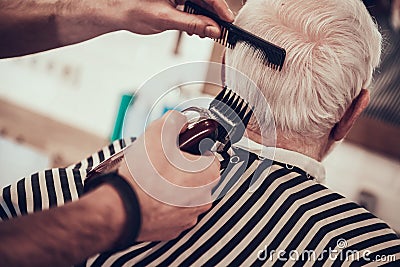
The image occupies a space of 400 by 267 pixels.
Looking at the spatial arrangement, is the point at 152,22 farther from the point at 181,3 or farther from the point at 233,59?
the point at 233,59

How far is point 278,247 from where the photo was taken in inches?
33.8

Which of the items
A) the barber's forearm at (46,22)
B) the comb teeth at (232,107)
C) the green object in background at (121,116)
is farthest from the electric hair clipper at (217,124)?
the green object in background at (121,116)

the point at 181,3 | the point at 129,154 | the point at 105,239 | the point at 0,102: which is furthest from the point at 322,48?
the point at 0,102

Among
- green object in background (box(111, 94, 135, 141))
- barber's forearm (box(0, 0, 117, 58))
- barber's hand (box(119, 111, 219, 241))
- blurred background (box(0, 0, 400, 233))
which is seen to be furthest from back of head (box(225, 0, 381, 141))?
green object in background (box(111, 94, 135, 141))

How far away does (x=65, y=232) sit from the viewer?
0.65 m

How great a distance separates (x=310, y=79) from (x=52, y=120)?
1824 millimetres

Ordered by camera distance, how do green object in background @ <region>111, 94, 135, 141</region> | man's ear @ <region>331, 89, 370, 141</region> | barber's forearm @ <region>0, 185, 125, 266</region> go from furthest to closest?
1. green object in background @ <region>111, 94, 135, 141</region>
2. man's ear @ <region>331, 89, 370, 141</region>
3. barber's forearm @ <region>0, 185, 125, 266</region>

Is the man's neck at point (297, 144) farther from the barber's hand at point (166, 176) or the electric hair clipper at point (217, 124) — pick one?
the barber's hand at point (166, 176)

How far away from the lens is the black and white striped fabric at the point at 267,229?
854 millimetres

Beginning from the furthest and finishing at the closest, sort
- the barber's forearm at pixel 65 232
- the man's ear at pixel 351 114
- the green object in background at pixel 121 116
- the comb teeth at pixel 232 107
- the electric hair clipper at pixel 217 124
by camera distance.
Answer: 1. the green object in background at pixel 121 116
2. the man's ear at pixel 351 114
3. the comb teeth at pixel 232 107
4. the electric hair clipper at pixel 217 124
5. the barber's forearm at pixel 65 232

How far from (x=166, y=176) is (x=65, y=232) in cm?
18

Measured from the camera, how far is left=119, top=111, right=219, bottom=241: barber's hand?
28.5 inches

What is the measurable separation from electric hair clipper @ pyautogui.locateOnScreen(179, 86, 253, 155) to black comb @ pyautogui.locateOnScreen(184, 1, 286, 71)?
0.10 metres

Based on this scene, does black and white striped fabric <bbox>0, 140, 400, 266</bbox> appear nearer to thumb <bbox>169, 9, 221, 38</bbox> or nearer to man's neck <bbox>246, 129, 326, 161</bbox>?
man's neck <bbox>246, 129, 326, 161</bbox>
